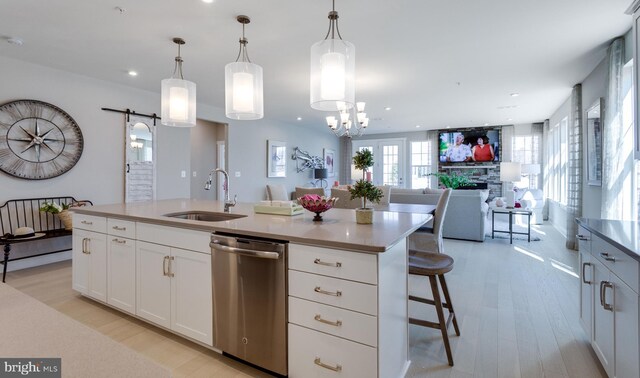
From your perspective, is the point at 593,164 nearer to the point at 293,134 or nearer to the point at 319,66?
the point at 319,66

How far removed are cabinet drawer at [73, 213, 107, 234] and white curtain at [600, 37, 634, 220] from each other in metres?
4.91

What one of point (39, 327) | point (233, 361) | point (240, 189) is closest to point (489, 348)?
point (233, 361)

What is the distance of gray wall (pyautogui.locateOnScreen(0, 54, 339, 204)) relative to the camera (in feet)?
12.5

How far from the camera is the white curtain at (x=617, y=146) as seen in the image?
3172mm

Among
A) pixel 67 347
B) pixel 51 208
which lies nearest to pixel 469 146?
pixel 51 208

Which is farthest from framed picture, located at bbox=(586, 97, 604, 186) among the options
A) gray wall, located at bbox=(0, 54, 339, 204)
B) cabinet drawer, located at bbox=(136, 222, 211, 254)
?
gray wall, located at bbox=(0, 54, 339, 204)

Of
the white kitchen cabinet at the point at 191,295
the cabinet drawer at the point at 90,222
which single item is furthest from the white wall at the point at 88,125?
the white kitchen cabinet at the point at 191,295

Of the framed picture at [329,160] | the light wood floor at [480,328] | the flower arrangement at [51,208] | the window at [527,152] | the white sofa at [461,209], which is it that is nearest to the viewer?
the light wood floor at [480,328]

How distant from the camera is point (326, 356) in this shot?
1.52m

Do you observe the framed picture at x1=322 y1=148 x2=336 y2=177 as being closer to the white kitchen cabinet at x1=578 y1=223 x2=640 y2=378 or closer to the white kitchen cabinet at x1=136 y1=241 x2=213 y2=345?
the white kitchen cabinet at x1=136 y1=241 x2=213 y2=345

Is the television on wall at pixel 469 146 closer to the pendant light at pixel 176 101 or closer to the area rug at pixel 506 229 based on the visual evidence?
the area rug at pixel 506 229

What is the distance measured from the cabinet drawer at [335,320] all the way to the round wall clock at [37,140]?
13.7 ft

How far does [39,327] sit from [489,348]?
2.39 meters

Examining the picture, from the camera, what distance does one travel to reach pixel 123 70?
13.4ft
